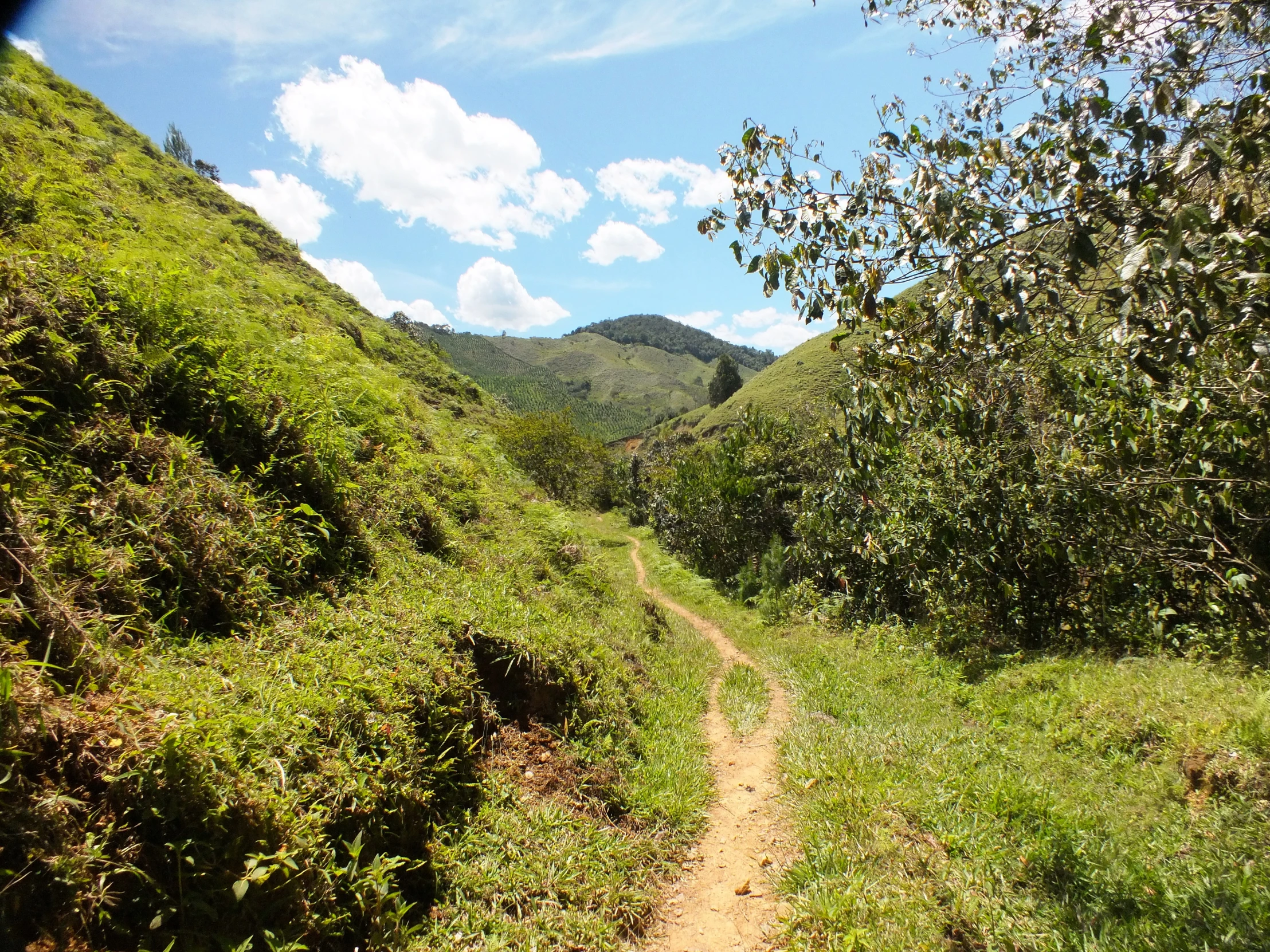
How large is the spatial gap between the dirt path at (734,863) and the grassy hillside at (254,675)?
0.86ft

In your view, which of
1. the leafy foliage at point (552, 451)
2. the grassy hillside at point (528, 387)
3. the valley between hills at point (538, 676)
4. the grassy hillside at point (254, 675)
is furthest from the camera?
the grassy hillside at point (528, 387)

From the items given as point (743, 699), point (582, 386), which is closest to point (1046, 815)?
point (743, 699)

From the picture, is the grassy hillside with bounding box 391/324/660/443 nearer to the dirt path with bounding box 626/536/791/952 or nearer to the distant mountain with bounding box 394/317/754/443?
the distant mountain with bounding box 394/317/754/443

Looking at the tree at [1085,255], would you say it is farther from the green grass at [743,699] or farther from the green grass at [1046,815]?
the green grass at [743,699]

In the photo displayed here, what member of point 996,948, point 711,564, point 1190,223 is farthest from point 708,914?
point 711,564

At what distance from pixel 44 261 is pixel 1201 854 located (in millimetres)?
9804

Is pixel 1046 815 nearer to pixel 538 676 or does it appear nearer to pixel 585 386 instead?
pixel 538 676

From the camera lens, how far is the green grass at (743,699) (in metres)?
7.64

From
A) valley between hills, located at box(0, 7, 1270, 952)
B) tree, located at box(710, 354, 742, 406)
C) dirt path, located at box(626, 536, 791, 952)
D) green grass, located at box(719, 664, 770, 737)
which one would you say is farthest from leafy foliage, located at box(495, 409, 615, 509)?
tree, located at box(710, 354, 742, 406)

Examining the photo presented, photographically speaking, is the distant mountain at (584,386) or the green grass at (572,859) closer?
the green grass at (572,859)

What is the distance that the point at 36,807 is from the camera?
237 centimetres

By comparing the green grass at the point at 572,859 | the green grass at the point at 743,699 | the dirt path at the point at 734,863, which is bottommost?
the dirt path at the point at 734,863

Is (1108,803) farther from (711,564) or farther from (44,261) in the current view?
(711,564)

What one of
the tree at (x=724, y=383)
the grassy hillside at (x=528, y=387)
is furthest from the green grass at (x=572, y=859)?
the tree at (x=724, y=383)
